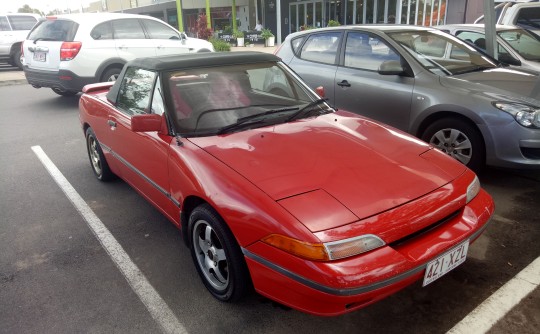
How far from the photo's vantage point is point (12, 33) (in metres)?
13.5

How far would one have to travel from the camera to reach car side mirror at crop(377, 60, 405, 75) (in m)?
4.40

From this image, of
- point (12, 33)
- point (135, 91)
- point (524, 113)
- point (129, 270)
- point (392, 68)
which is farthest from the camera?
point (12, 33)

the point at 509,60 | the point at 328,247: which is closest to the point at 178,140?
the point at 328,247

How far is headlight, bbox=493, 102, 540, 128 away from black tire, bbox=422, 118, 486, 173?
0.35 m

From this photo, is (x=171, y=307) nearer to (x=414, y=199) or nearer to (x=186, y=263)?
(x=186, y=263)

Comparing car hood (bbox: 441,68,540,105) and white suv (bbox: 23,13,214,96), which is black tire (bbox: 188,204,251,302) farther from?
white suv (bbox: 23,13,214,96)

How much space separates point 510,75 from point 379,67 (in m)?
1.47

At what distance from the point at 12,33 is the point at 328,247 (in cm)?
1532

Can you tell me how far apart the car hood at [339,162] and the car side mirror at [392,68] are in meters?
1.64

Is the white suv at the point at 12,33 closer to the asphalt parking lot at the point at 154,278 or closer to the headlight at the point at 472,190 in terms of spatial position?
the asphalt parking lot at the point at 154,278

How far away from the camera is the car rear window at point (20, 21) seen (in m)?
13.5

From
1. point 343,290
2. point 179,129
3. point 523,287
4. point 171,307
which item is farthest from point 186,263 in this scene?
point 523,287

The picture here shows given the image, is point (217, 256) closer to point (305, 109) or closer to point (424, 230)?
point (424, 230)

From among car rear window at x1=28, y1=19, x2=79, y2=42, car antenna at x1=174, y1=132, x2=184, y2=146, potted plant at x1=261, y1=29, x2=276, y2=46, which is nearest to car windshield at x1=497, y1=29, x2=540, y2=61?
car antenna at x1=174, y1=132, x2=184, y2=146
